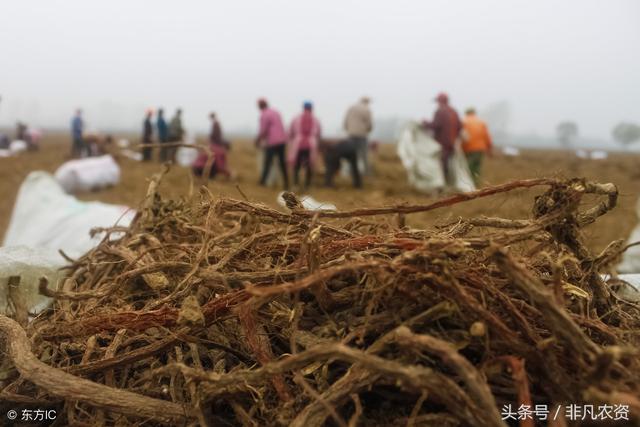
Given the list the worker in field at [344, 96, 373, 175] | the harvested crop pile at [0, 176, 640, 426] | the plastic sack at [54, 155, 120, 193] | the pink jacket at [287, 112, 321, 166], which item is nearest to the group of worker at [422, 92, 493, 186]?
the worker in field at [344, 96, 373, 175]

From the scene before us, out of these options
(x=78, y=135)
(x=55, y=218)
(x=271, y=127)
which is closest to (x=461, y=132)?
(x=271, y=127)

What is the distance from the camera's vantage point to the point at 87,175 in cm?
763

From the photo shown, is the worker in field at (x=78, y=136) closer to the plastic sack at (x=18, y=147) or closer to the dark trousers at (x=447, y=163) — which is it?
the plastic sack at (x=18, y=147)

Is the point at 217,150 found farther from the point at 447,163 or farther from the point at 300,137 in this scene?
the point at 447,163

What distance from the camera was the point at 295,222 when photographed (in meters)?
1.28

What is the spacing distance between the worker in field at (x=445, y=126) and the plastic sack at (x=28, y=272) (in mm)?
6607

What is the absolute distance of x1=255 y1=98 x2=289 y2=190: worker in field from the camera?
8.28 metres

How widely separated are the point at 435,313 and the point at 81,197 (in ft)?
24.6

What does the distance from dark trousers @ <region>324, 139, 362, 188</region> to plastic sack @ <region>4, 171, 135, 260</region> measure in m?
5.35

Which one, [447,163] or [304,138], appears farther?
[304,138]

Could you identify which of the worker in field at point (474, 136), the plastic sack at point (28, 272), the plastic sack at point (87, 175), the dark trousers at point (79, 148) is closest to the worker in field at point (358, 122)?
the worker in field at point (474, 136)

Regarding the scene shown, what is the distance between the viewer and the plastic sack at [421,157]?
8.15 meters

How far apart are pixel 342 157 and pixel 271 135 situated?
129 centimetres

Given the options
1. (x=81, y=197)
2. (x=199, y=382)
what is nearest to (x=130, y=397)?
(x=199, y=382)
